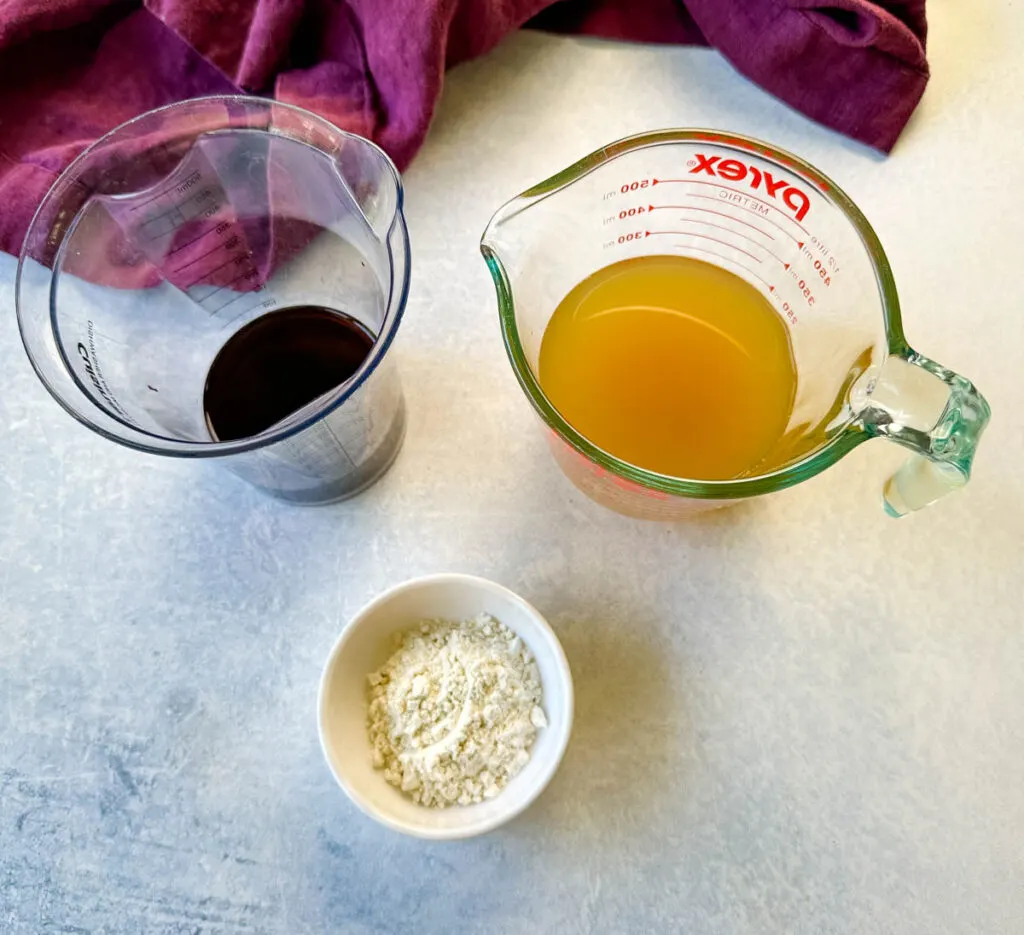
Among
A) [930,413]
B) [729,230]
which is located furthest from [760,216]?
[930,413]

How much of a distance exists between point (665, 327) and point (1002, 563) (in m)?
0.37

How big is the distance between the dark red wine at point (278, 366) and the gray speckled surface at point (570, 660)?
9 centimetres

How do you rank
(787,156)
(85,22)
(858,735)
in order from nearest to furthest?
(787,156) < (858,735) < (85,22)

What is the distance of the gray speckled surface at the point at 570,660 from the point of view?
0.66 meters

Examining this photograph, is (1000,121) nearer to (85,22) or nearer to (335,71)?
(335,71)

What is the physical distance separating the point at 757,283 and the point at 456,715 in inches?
17.0

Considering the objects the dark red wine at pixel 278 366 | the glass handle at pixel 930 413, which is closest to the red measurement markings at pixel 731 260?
the glass handle at pixel 930 413

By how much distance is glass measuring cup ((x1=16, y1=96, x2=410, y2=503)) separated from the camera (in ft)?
1.90

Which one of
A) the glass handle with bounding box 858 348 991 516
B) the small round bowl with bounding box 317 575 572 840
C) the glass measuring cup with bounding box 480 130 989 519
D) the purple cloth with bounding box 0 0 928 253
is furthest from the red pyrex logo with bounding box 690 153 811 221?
the small round bowl with bounding box 317 575 572 840

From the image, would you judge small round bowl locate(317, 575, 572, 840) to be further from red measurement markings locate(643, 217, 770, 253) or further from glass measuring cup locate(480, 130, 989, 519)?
red measurement markings locate(643, 217, 770, 253)

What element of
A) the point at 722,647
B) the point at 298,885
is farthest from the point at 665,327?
the point at 298,885

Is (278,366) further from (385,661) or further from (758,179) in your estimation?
(758,179)

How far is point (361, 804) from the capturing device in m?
0.59

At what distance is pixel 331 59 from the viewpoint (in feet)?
2.64
